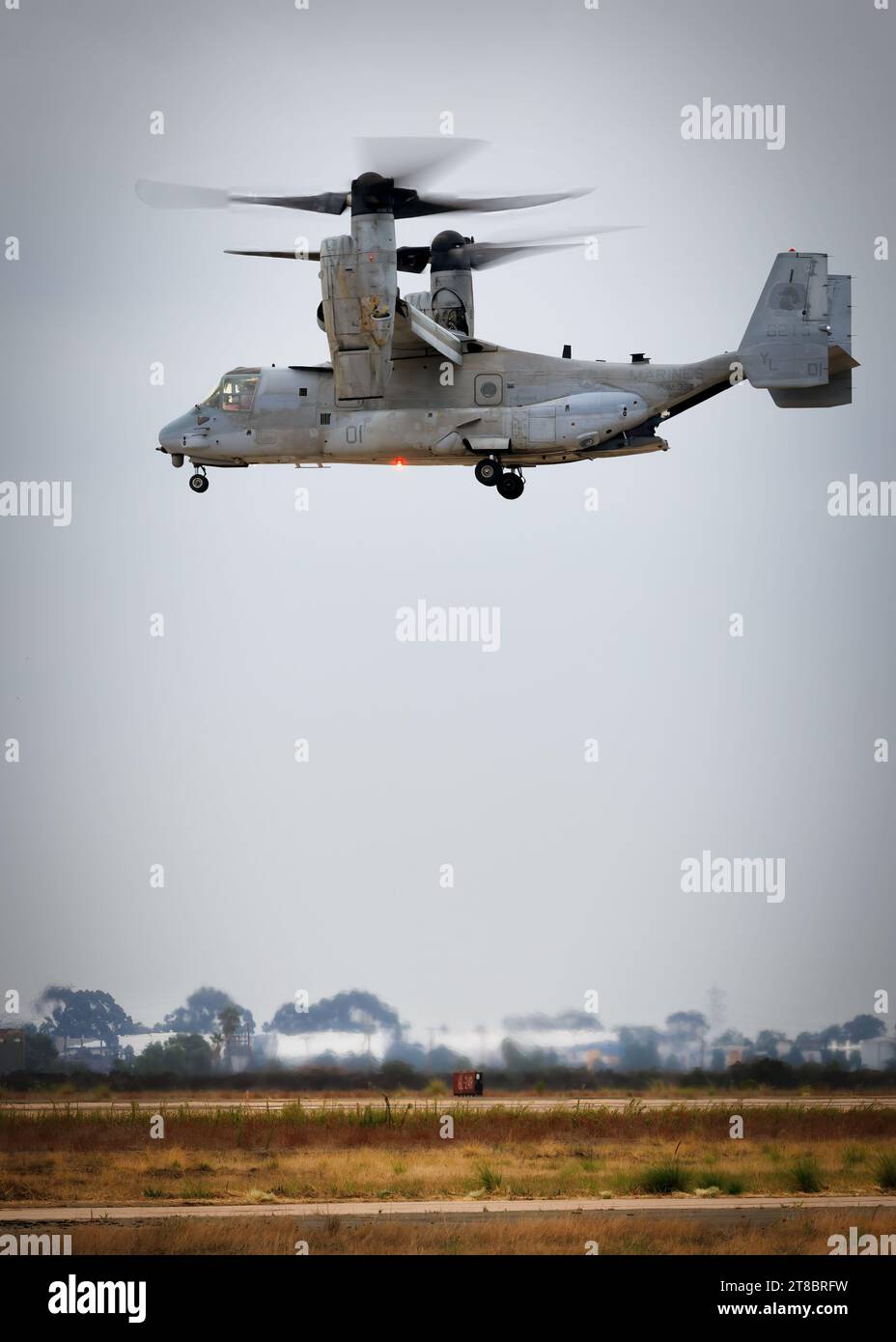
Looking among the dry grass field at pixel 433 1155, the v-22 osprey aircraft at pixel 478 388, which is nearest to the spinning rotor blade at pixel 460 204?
the v-22 osprey aircraft at pixel 478 388

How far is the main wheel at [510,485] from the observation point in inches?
1801

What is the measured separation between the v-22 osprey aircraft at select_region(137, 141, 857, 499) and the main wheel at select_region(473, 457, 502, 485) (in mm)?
35

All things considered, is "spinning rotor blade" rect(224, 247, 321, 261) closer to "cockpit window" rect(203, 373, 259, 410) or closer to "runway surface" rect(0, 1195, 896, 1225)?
"cockpit window" rect(203, 373, 259, 410)

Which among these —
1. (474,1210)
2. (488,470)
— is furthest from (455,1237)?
(488,470)

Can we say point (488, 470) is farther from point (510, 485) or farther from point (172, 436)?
point (172, 436)

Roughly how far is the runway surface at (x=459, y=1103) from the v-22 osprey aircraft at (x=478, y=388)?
41.8 feet

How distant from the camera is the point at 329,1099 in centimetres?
5109

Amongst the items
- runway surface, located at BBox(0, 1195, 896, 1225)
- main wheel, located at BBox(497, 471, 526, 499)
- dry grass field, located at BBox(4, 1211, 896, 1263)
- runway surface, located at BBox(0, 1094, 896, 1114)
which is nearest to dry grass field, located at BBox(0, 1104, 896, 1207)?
runway surface, located at BBox(0, 1195, 896, 1225)

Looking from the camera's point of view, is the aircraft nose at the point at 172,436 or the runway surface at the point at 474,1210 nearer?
the runway surface at the point at 474,1210

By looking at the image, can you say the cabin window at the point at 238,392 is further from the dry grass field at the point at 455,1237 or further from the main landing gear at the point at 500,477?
the dry grass field at the point at 455,1237

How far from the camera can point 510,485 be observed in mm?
45781

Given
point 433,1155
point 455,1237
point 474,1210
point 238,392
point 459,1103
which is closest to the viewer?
point 455,1237

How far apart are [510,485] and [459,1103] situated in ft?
44.1
